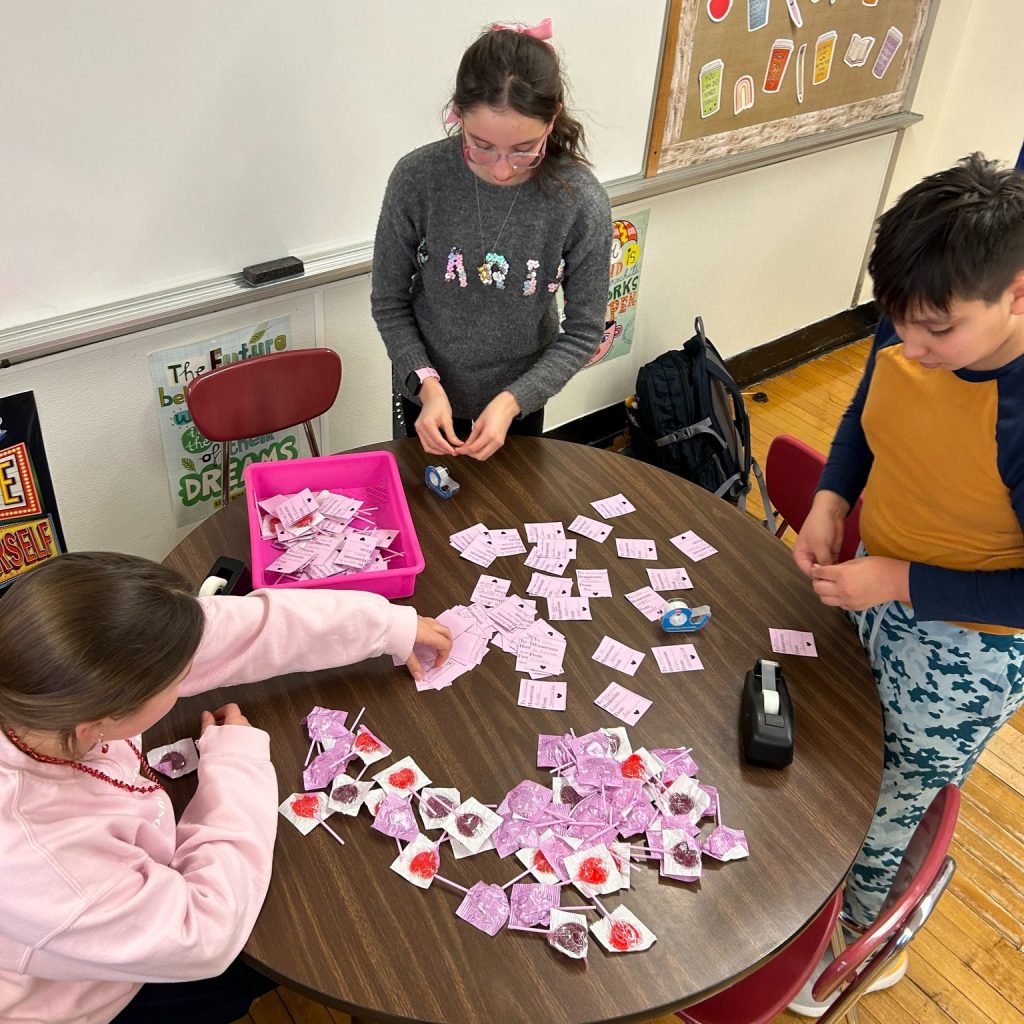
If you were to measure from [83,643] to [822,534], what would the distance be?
1257 millimetres

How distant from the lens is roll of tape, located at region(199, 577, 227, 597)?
1502mm

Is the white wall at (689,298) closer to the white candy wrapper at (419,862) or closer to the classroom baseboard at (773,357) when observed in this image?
the classroom baseboard at (773,357)

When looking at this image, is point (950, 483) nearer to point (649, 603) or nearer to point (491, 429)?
point (649, 603)

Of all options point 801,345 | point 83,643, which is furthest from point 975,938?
point 801,345

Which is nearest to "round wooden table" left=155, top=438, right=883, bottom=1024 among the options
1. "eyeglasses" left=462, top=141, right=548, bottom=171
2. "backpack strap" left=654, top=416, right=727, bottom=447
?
"eyeglasses" left=462, top=141, right=548, bottom=171

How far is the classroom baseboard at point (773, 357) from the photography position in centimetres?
353

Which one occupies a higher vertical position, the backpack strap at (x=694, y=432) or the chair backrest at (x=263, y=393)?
the chair backrest at (x=263, y=393)

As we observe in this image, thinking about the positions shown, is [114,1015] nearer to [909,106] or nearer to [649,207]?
[649,207]

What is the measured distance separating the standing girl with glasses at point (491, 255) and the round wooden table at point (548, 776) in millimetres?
189

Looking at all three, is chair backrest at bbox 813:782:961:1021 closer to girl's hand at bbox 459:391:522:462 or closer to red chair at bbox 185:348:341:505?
girl's hand at bbox 459:391:522:462

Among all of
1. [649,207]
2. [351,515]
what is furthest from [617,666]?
[649,207]

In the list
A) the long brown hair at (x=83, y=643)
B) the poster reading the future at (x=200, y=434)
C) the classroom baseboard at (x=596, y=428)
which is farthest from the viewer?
the classroom baseboard at (x=596, y=428)

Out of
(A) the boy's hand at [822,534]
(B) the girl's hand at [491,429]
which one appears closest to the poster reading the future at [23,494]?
(B) the girl's hand at [491,429]

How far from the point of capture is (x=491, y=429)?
5.95ft
